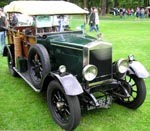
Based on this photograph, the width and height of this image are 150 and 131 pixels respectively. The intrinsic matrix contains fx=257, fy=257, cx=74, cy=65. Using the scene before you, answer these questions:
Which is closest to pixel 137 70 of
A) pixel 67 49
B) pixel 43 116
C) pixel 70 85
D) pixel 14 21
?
pixel 67 49

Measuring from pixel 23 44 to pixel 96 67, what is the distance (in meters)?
2.57

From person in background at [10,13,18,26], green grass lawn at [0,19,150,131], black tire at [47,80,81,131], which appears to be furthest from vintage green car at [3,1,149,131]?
person in background at [10,13,18,26]

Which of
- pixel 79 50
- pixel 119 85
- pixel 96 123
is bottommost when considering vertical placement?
pixel 96 123

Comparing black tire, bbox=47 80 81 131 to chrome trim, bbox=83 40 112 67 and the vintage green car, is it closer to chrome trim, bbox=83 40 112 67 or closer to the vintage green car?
the vintage green car

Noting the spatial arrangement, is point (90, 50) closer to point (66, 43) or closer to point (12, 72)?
point (66, 43)

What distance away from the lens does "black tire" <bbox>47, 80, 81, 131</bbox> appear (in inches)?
158

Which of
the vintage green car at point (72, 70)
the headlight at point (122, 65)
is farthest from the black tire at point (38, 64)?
the headlight at point (122, 65)

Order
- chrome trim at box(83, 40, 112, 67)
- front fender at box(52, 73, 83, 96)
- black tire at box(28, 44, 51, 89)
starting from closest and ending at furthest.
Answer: front fender at box(52, 73, 83, 96) → chrome trim at box(83, 40, 112, 67) → black tire at box(28, 44, 51, 89)

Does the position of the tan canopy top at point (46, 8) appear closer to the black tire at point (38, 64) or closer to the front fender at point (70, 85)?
the black tire at point (38, 64)

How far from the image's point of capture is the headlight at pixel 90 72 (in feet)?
13.9

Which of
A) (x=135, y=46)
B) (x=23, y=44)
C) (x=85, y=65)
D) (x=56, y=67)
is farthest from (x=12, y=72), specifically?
(x=135, y=46)

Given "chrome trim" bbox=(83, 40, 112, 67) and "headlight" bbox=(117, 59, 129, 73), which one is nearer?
"chrome trim" bbox=(83, 40, 112, 67)

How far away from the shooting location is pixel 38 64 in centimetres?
529

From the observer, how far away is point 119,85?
189 inches
